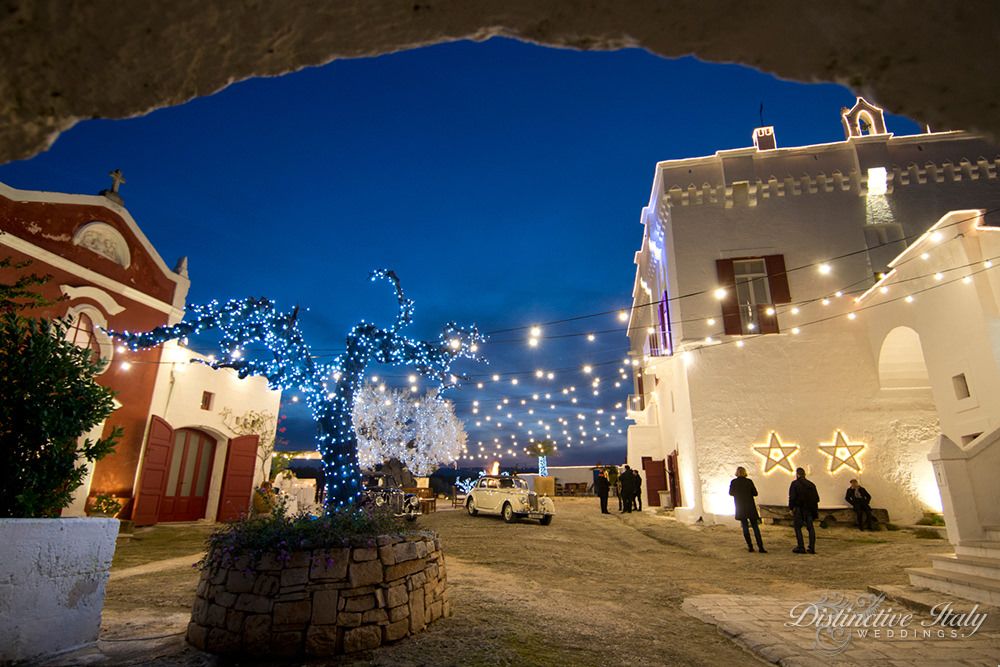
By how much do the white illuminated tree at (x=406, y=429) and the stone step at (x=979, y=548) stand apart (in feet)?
74.9

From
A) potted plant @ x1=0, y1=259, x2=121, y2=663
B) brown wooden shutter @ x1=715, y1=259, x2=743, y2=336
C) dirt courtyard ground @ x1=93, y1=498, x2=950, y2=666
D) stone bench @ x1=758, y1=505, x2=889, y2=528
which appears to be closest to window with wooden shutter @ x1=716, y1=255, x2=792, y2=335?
brown wooden shutter @ x1=715, y1=259, x2=743, y2=336

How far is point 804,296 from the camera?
1233cm

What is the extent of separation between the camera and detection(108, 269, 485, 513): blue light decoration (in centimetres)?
706

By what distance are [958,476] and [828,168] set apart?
9754 mm

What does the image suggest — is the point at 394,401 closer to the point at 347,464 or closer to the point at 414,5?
the point at 347,464

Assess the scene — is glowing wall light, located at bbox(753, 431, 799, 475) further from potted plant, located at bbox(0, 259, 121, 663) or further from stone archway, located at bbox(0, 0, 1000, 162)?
potted plant, located at bbox(0, 259, 121, 663)

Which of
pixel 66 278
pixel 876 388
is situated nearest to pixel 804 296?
pixel 876 388

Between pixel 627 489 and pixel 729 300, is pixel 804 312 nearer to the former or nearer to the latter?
pixel 729 300

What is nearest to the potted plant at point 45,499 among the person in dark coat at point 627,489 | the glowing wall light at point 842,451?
the glowing wall light at point 842,451

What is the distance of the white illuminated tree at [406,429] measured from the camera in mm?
27078

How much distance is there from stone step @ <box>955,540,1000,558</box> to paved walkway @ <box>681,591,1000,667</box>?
111cm

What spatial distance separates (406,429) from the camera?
92.3 ft

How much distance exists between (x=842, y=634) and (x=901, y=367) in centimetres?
1022

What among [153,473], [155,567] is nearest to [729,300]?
[155,567]
